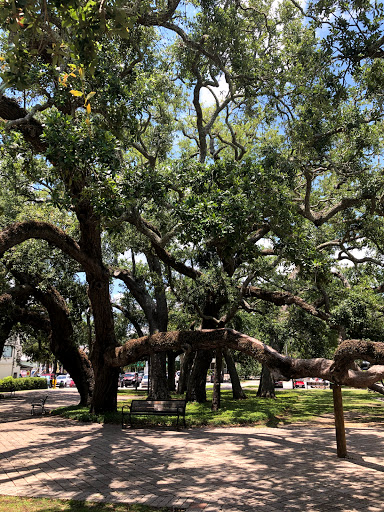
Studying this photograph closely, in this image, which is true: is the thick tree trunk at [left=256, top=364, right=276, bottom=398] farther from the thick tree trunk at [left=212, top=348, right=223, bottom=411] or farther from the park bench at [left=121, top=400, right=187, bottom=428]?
the park bench at [left=121, top=400, right=187, bottom=428]

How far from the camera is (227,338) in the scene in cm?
948

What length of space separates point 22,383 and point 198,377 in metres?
19.3

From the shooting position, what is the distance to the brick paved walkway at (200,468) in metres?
5.30

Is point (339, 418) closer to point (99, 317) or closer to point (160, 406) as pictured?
point (160, 406)

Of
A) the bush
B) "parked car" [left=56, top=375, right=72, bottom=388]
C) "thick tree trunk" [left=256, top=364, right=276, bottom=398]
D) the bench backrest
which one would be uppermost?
the bench backrest

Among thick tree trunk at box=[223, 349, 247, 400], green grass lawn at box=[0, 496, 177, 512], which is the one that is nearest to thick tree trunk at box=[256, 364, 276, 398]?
thick tree trunk at box=[223, 349, 247, 400]

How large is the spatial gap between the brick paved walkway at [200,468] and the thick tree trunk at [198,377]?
575 centimetres

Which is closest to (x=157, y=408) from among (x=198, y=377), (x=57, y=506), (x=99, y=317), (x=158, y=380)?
(x=99, y=317)

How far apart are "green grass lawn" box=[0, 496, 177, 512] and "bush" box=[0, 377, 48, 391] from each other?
26363 millimetres

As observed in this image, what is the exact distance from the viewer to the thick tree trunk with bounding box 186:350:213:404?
1659cm

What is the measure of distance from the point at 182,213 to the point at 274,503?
518cm

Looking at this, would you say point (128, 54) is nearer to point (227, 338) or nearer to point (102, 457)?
point (227, 338)

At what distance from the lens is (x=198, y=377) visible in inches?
680

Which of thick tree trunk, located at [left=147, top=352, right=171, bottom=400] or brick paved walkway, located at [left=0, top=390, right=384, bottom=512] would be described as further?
thick tree trunk, located at [left=147, top=352, right=171, bottom=400]
